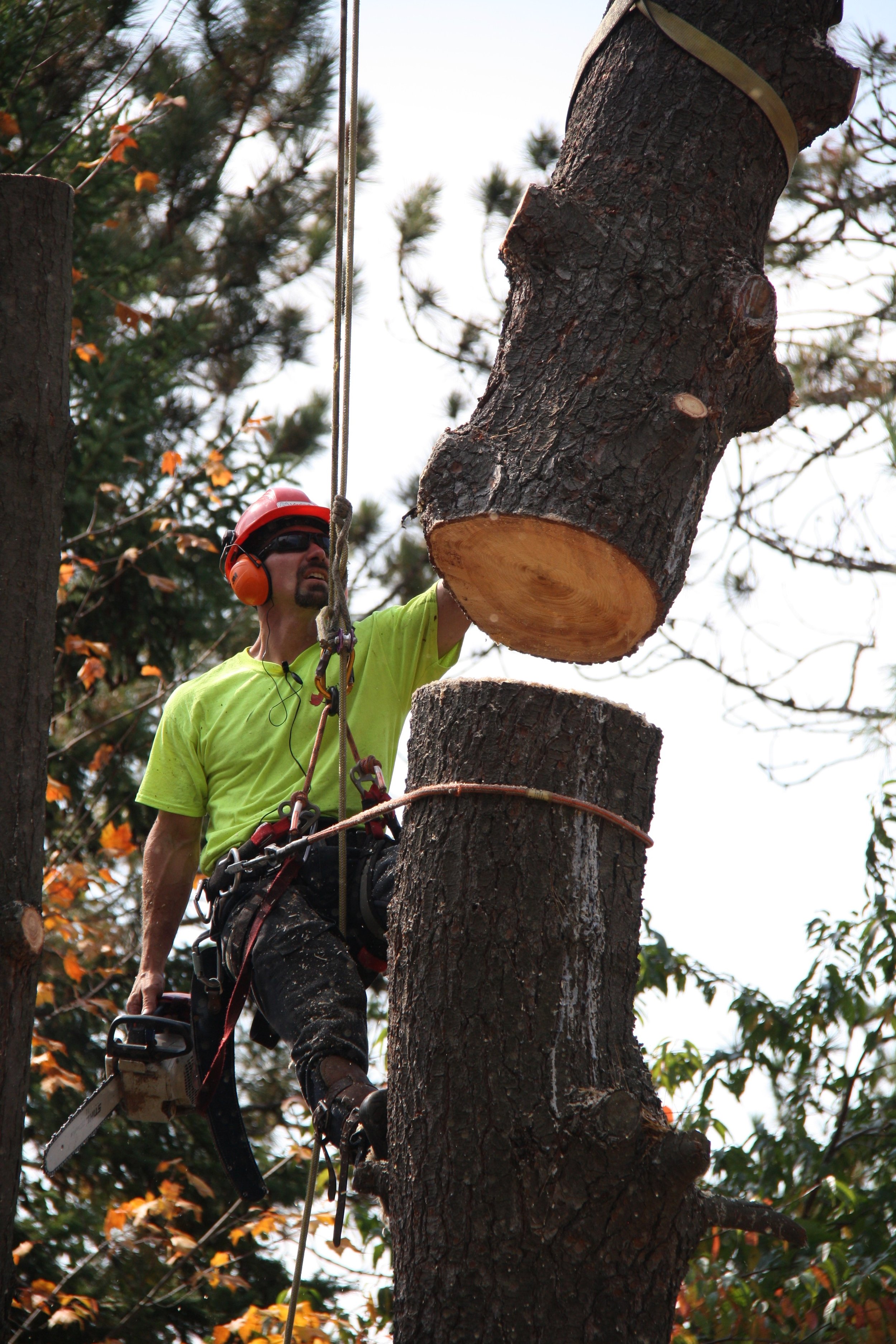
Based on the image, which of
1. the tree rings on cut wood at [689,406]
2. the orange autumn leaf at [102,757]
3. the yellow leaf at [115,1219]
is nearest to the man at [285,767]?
the tree rings on cut wood at [689,406]

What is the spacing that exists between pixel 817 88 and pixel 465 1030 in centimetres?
179

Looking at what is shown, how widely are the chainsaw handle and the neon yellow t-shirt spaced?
1.25ft

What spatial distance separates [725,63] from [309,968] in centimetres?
190

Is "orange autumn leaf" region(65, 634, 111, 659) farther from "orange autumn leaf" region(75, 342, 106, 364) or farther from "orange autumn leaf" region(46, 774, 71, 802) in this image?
"orange autumn leaf" region(75, 342, 106, 364)

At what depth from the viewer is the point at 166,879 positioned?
329 centimetres

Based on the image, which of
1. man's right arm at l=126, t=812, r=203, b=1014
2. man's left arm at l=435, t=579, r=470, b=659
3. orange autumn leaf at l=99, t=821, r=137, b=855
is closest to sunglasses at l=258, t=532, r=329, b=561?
man's left arm at l=435, t=579, r=470, b=659

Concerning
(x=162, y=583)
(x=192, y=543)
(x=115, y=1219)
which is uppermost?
(x=192, y=543)

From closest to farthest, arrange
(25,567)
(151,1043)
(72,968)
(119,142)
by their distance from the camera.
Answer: (25,567), (151,1043), (72,968), (119,142)

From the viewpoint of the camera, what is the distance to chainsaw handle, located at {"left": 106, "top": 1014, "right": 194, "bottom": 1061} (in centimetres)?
299

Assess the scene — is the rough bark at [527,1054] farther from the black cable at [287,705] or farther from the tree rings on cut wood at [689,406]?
the black cable at [287,705]

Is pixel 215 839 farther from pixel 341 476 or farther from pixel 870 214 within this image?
pixel 870 214

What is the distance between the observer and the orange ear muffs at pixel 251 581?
3.39 m

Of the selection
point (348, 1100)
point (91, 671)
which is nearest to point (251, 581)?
point (348, 1100)

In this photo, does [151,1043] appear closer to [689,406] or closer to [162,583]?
[689,406]
